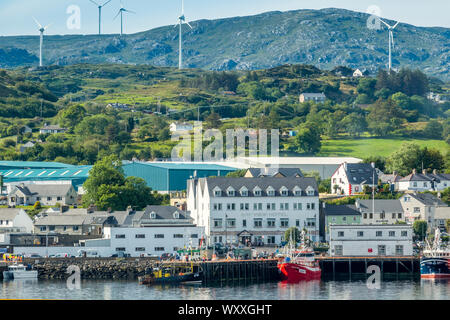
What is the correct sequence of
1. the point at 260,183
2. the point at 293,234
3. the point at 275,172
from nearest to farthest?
the point at 293,234 → the point at 260,183 → the point at 275,172

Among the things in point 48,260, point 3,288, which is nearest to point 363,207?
point 48,260

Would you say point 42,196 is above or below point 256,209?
above

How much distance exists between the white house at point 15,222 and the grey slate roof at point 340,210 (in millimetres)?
28886

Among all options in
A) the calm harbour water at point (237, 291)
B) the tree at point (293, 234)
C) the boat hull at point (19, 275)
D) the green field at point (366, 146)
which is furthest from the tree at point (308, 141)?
the boat hull at point (19, 275)

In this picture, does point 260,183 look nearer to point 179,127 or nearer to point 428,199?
point 428,199

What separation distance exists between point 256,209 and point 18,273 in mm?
24191

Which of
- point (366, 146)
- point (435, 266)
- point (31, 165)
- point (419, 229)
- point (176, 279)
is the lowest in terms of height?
point (176, 279)

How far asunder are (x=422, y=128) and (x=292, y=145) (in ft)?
122

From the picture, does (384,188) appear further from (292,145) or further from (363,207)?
(292,145)

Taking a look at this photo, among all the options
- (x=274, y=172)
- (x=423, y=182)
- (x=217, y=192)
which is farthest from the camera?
(x=423, y=182)

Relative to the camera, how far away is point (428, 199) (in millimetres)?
93250

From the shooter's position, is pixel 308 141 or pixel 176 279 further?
pixel 308 141

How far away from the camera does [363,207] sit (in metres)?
90.1

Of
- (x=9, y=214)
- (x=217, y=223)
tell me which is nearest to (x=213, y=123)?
(x=9, y=214)
